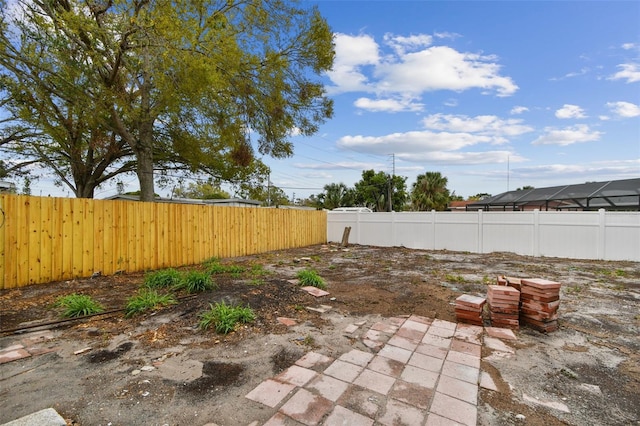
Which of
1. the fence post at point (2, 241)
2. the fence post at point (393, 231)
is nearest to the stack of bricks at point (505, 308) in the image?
the fence post at point (2, 241)

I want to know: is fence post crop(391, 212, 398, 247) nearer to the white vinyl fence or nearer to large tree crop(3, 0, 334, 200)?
the white vinyl fence

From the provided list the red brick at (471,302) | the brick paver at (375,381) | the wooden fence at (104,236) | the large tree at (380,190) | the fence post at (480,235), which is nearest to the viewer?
the brick paver at (375,381)

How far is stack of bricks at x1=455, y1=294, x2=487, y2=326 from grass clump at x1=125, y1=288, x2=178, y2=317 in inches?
134

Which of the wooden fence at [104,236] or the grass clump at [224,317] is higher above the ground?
the wooden fence at [104,236]

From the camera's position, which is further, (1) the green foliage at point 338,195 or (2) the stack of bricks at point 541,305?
(1) the green foliage at point 338,195

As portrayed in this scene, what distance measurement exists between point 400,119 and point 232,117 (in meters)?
9.67

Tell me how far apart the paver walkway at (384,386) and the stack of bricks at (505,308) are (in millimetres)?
485

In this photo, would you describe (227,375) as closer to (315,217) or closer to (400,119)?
(315,217)

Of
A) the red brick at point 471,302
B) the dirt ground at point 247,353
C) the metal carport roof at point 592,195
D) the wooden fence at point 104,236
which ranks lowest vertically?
the dirt ground at point 247,353

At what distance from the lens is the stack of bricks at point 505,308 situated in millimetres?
3236

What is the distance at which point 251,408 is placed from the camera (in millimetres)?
1806

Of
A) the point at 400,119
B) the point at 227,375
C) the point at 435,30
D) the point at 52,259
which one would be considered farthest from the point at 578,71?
the point at 52,259

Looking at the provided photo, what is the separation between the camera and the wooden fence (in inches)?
176

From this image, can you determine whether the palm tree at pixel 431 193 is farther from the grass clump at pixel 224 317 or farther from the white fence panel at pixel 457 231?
the grass clump at pixel 224 317
